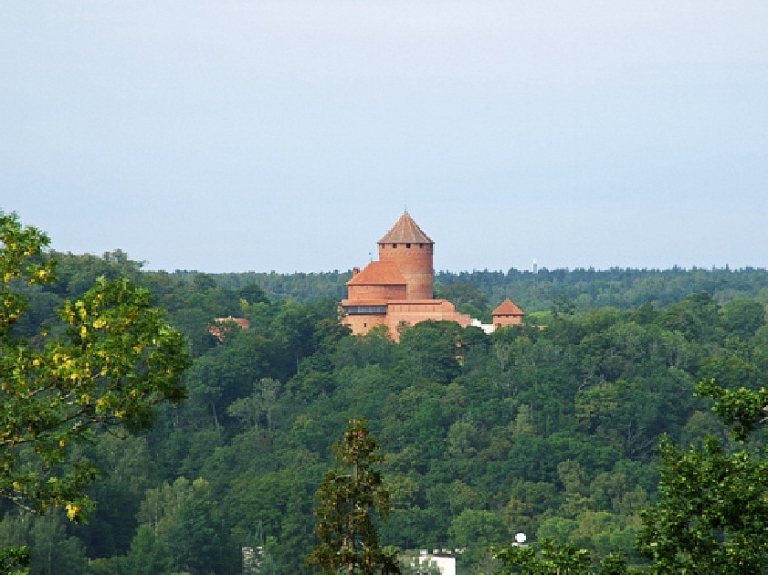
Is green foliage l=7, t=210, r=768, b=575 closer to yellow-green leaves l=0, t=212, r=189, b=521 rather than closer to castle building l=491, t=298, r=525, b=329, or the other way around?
castle building l=491, t=298, r=525, b=329

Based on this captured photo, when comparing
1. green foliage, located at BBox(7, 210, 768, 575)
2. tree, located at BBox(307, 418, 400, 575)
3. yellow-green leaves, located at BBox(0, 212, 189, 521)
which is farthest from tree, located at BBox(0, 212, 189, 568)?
green foliage, located at BBox(7, 210, 768, 575)

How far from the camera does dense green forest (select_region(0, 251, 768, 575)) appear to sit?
66.8m

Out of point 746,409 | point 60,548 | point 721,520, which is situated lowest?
point 60,548

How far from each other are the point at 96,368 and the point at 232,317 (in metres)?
86.8

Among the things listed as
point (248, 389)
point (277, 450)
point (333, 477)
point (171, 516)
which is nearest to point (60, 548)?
point (171, 516)

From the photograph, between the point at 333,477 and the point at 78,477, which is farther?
the point at 333,477

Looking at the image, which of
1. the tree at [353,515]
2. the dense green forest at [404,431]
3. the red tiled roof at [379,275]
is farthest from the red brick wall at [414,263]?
the tree at [353,515]

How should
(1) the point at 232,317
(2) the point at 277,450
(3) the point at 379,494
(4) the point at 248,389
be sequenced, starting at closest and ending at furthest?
(3) the point at 379,494, (2) the point at 277,450, (4) the point at 248,389, (1) the point at 232,317

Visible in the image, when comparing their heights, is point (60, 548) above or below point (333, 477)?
below

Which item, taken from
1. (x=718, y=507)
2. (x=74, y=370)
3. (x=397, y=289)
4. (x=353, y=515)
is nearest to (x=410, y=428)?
(x=397, y=289)

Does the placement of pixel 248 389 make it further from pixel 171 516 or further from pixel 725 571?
pixel 725 571

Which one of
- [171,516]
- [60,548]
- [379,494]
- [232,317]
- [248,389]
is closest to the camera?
[379,494]

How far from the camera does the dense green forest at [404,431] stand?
66.8 metres

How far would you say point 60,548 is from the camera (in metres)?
59.1
